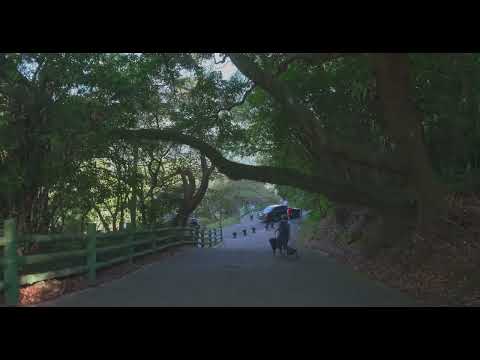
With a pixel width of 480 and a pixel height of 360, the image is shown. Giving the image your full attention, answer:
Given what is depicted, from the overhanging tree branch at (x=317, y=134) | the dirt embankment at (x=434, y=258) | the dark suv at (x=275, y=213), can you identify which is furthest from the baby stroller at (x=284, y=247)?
the dark suv at (x=275, y=213)

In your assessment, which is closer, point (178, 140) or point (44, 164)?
point (44, 164)

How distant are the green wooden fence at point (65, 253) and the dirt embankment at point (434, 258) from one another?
605 centimetres

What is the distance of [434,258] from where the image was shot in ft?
36.6

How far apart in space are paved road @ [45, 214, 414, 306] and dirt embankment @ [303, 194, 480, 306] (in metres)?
0.65

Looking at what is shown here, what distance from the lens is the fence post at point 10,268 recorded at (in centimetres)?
726

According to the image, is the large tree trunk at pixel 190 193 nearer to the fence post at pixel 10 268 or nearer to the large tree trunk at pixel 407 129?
the large tree trunk at pixel 407 129

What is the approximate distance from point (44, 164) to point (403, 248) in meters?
8.85

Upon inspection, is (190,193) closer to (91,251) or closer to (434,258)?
(91,251)

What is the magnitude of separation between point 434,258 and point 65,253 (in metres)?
7.60

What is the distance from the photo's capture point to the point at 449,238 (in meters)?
11.8

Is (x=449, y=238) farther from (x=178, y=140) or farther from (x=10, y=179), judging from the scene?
(x=10, y=179)

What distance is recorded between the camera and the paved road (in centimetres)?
807
